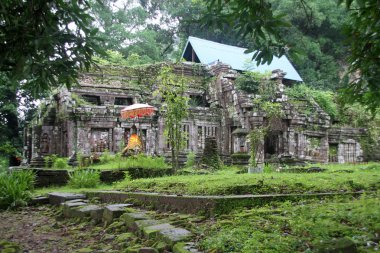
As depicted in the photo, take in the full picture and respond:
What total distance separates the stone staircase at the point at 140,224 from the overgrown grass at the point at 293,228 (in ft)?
0.85

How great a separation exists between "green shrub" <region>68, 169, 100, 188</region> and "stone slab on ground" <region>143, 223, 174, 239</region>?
22.5 feet

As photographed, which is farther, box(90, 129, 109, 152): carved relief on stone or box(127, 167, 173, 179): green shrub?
box(90, 129, 109, 152): carved relief on stone

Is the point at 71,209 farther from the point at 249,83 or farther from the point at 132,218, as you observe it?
the point at 249,83

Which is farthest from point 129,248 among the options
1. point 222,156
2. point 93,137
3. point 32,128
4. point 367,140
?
point 367,140

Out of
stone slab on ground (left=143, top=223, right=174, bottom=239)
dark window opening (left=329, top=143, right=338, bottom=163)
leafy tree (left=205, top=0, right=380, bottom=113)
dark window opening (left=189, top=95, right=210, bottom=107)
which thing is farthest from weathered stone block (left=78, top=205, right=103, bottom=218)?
dark window opening (left=329, top=143, right=338, bottom=163)

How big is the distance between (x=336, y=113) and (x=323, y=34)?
537 inches

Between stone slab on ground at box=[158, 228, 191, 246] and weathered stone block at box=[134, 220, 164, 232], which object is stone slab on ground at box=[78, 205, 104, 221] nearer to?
weathered stone block at box=[134, 220, 164, 232]

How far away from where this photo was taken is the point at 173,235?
422 cm

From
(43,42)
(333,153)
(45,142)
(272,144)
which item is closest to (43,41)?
(43,42)

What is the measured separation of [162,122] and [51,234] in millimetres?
13433

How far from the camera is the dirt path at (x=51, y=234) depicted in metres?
5.34

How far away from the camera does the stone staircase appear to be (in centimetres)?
405

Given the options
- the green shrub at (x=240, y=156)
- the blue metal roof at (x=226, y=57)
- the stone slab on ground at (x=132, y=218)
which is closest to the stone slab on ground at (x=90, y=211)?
the stone slab on ground at (x=132, y=218)

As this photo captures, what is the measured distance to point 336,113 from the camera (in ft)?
76.4
